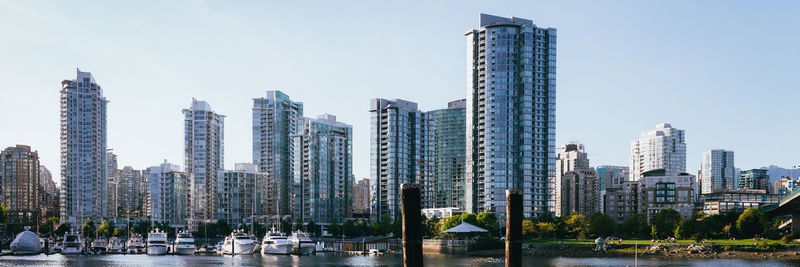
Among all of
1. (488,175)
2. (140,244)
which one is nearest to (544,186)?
(488,175)

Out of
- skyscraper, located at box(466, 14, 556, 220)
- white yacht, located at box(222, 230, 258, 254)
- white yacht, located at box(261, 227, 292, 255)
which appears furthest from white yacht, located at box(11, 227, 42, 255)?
skyscraper, located at box(466, 14, 556, 220)

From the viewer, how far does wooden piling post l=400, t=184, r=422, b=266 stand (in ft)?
71.4

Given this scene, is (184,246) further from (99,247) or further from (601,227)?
(601,227)

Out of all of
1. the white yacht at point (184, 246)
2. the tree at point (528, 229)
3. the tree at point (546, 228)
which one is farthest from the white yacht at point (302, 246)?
the tree at point (546, 228)

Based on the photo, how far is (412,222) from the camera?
2192 cm

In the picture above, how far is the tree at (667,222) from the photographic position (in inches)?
5684

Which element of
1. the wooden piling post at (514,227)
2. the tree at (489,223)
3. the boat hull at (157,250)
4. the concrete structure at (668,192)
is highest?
the wooden piling post at (514,227)

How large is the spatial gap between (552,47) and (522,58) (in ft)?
28.0

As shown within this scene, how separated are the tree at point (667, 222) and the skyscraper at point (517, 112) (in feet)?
94.1

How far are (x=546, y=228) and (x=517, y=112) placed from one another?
27.5 metres

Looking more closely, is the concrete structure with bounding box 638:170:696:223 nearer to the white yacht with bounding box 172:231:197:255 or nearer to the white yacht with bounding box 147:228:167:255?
the white yacht with bounding box 172:231:197:255

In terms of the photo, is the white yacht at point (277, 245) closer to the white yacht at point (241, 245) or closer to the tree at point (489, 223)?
the white yacht at point (241, 245)

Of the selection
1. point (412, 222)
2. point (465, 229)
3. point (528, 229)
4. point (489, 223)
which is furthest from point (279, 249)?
point (412, 222)

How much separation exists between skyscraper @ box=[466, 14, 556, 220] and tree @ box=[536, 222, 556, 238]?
11.9 m
